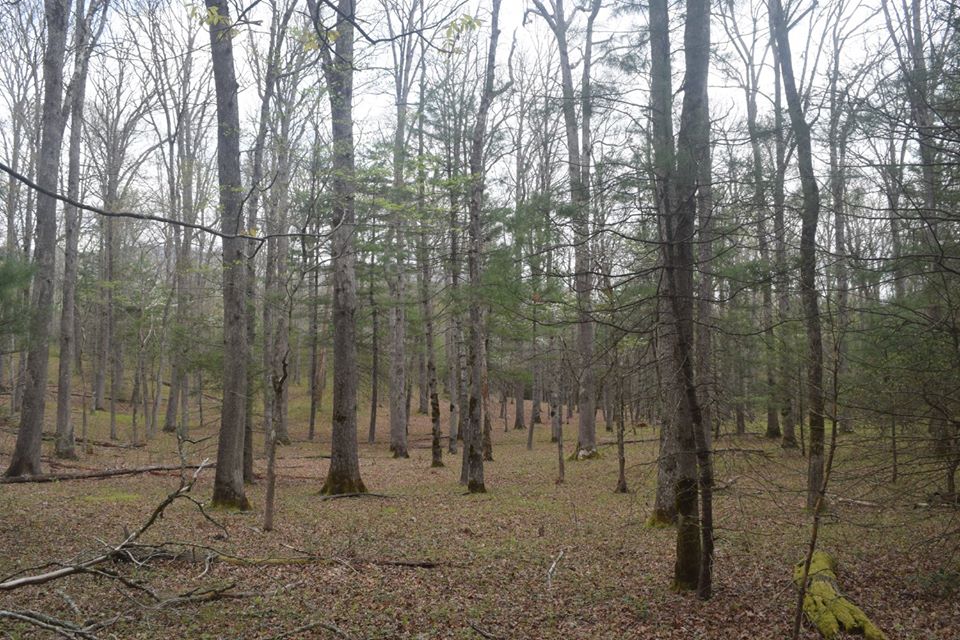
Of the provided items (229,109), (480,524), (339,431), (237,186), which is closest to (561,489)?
(480,524)

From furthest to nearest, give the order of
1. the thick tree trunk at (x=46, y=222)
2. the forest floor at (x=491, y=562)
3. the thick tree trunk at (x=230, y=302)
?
the thick tree trunk at (x=46, y=222), the thick tree trunk at (x=230, y=302), the forest floor at (x=491, y=562)

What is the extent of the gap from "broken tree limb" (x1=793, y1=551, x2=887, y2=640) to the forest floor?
0.18 m

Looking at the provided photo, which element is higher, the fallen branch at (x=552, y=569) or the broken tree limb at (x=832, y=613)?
the broken tree limb at (x=832, y=613)

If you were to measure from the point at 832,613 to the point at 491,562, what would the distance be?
3.60 m

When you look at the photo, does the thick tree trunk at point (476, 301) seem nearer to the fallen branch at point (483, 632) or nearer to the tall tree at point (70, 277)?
the fallen branch at point (483, 632)

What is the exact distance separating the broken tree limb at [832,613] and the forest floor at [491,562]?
18 cm

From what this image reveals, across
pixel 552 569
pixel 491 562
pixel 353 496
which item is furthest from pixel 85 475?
pixel 552 569

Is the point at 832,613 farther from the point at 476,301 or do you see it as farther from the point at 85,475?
the point at 85,475

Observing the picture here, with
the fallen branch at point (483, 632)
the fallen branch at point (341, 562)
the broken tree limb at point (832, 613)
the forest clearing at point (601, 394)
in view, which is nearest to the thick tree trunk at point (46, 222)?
the forest clearing at point (601, 394)

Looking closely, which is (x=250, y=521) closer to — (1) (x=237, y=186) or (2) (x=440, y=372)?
(1) (x=237, y=186)

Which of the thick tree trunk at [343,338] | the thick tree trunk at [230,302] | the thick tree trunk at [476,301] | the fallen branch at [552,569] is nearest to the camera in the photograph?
the fallen branch at [552,569]

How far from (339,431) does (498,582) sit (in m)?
6.40

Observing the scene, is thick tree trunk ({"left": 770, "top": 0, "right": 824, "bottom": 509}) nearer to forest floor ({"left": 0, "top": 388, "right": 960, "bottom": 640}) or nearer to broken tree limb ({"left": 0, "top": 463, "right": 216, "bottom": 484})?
forest floor ({"left": 0, "top": 388, "right": 960, "bottom": 640})

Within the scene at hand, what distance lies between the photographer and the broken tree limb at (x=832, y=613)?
5.45 meters
